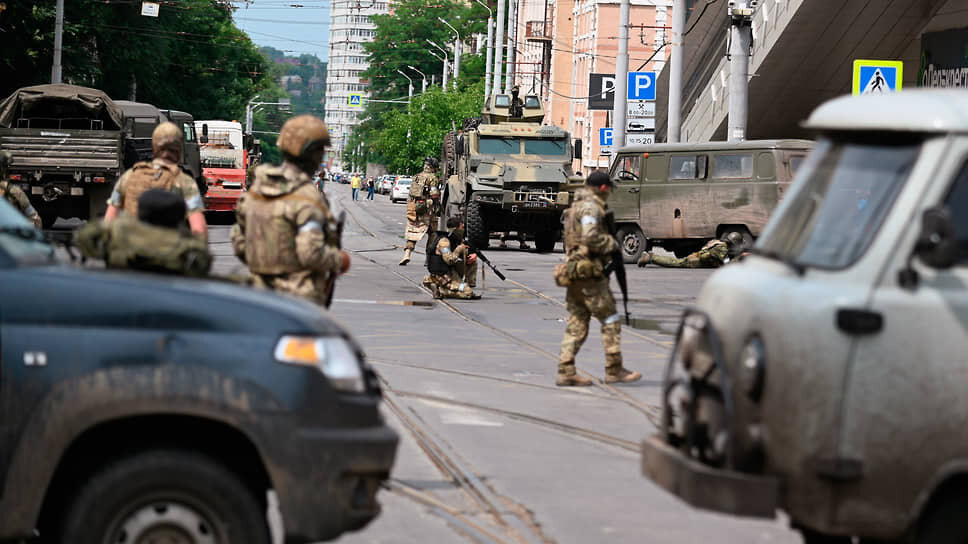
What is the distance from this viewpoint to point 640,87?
111 feet

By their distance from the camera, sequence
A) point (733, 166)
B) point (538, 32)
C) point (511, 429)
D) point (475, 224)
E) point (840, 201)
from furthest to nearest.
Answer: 1. point (538, 32)
2. point (475, 224)
3. point (733, 166)
4. point (511, 429)
5. point (840, 201)

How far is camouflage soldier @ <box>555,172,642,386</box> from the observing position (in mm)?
11500

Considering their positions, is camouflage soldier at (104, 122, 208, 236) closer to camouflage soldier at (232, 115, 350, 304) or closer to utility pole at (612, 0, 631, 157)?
camouflage soldier at (232, 115, 350, 304)

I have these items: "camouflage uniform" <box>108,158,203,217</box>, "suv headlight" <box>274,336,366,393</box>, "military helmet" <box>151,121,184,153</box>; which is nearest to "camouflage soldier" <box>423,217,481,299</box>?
"camouflage uniform" <box>108,158,203,217</box>

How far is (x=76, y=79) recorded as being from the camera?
51500mm

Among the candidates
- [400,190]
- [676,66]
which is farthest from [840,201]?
[400,190]

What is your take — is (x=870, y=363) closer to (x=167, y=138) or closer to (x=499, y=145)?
(x=167, y=138)

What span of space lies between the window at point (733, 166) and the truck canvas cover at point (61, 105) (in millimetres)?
12950

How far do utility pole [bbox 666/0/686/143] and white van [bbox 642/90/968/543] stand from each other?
2751 cm

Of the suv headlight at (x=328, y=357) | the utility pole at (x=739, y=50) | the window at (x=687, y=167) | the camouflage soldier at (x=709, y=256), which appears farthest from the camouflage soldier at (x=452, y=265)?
the suv headlight at (x=328, y=357)

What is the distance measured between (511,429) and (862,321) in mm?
4841

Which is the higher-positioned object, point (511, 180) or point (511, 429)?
point (511, 180)

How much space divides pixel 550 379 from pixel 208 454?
7191 mm

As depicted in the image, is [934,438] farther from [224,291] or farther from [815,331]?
[224,291]
